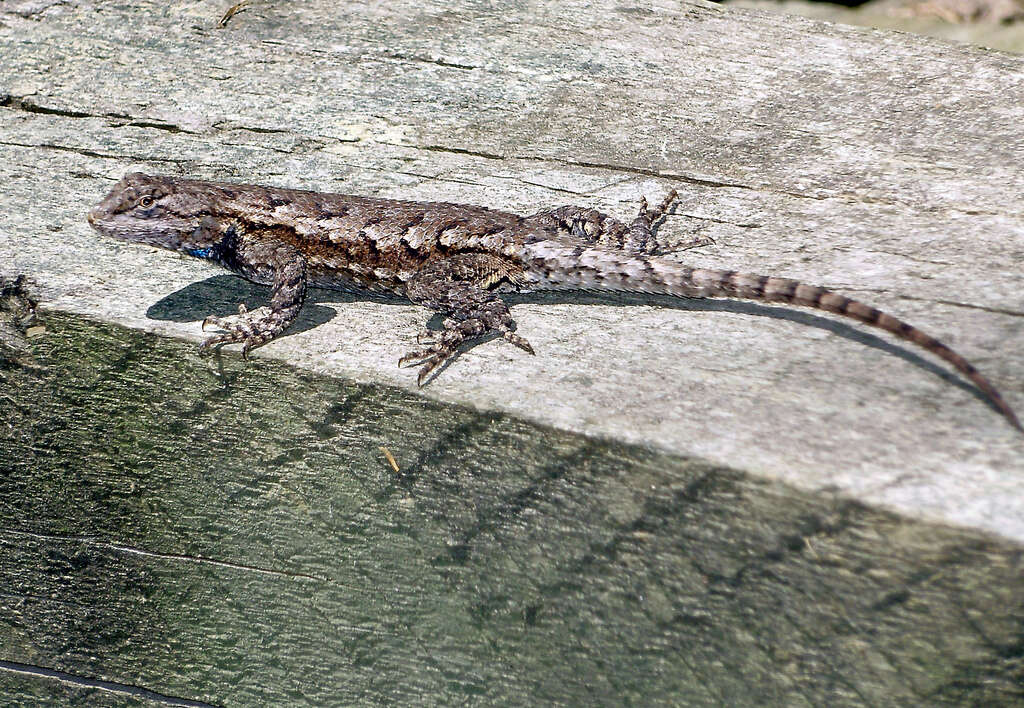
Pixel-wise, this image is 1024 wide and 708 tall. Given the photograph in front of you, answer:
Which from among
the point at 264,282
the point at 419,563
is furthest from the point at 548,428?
the point at 264,282

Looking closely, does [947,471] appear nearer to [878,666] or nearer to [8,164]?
[878,666]

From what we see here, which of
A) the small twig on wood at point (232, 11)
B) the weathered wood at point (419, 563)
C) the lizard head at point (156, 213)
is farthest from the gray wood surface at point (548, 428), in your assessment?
the small twig on wood at point (232, 11)

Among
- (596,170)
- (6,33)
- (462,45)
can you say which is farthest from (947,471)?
(6,33)

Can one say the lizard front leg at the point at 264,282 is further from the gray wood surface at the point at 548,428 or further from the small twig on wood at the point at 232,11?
the small twig on wood at the point at 232,11

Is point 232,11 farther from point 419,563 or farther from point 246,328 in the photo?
point 419,563

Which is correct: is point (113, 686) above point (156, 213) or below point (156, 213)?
below

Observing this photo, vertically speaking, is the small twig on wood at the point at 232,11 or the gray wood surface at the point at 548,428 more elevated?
the small twig on wood at the point at 232,11

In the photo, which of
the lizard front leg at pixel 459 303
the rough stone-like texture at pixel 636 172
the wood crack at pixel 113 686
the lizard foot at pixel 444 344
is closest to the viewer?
the rough stone-like texture at pixel 636 172
